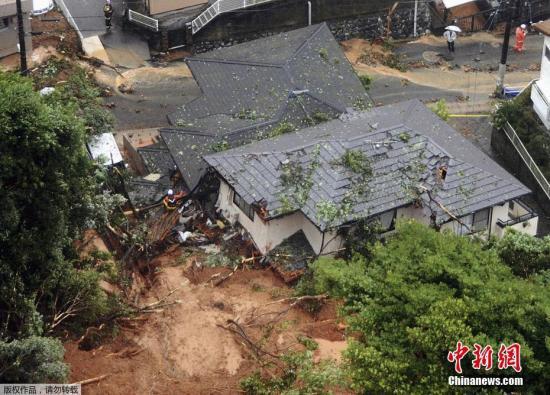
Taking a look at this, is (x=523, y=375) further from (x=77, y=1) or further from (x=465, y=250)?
(x=77, y=1)

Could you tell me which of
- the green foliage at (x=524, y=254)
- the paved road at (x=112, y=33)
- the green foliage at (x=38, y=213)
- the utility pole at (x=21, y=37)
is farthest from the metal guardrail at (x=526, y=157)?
the utility pole at (x=21, y=37)

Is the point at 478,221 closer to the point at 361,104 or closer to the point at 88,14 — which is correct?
the point at 361,104

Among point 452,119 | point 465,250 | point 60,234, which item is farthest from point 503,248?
point 452,119

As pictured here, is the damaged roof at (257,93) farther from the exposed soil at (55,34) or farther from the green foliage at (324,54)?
the exposed soil at (55,34)

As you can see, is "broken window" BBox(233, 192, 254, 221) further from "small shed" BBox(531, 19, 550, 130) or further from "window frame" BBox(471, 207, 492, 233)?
"small shed" BBox(531, 19, 550, 130)

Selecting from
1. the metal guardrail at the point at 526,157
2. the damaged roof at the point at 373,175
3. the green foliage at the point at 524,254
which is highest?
the green foliage at the point at 524,254

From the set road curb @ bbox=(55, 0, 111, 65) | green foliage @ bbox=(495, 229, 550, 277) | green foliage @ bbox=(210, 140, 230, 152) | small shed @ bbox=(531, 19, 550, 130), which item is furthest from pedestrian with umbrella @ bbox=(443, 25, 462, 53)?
green foliage @ bbox=(495, 229, 550, 277)

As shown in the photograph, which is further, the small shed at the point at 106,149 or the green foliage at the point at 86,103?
the green foliage at the point at 86,103

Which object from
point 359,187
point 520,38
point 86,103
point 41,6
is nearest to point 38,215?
point 359,187

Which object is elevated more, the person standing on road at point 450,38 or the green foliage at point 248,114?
the green foliage at point 248,114
